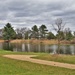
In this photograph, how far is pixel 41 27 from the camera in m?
147

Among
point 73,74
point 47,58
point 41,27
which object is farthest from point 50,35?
point 73,74

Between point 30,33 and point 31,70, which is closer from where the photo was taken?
point 31,70

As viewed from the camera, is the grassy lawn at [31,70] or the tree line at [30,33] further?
the tree line at [30,33]

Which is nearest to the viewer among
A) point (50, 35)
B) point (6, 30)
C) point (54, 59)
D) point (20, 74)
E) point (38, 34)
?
point (20, 74)

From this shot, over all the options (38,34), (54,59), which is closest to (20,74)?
(54,59)

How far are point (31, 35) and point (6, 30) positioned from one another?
114 ft

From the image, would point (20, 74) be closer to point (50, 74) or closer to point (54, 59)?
point (50, 74)

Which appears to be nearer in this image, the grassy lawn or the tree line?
the grassy lawn

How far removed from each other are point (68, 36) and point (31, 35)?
1480 inches

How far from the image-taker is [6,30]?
12188 cm

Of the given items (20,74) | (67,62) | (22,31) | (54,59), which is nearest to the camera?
(20,74)

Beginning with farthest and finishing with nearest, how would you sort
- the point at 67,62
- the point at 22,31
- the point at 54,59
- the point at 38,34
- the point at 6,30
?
the point at 22,31
the point at 38,34
the point at 6,30
the point at 54,59
the point at 67,62

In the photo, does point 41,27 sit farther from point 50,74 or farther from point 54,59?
point 50,74

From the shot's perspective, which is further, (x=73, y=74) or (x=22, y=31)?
(x=22, y=31)
